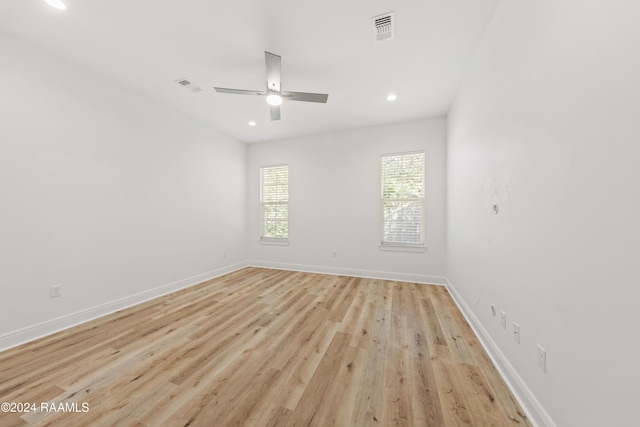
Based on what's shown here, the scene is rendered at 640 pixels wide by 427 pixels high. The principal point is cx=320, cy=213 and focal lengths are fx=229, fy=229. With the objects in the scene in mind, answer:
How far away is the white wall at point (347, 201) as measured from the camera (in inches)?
159

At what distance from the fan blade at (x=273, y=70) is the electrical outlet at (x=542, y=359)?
293 centimetres

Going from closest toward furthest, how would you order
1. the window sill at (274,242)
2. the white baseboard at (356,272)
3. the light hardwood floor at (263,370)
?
the light hardwood floor at (263,370)
the white baseboard at (356,272)
the window sill at (274,242)

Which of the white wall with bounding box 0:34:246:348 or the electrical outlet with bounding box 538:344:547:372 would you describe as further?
the white wall with bounding box 0:34:246:348

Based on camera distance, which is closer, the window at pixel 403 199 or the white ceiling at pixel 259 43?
the white ceiling at pixel 259 43

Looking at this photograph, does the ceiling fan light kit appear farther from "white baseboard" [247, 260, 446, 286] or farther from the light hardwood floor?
"white baseboard" [247, 260, 446, 286]

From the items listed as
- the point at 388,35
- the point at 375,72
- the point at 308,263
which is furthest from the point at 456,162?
the point at 308,263

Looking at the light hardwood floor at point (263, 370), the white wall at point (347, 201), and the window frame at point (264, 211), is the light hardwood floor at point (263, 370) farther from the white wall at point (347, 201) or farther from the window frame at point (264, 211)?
the window frame at point (264, 211)

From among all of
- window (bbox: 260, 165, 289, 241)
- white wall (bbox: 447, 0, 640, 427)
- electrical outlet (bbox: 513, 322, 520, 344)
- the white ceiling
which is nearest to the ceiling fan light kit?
the white ceiling

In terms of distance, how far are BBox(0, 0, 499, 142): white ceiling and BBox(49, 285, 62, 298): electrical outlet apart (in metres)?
2.43

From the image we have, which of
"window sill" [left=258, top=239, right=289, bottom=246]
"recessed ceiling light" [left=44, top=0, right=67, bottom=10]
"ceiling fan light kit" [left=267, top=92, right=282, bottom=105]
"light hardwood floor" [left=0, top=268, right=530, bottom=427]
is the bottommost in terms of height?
"light hardwood floor" [left=0, top=268, right=530, bottom=427]

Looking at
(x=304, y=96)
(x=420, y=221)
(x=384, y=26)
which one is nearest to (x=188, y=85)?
(x=304, y=96)

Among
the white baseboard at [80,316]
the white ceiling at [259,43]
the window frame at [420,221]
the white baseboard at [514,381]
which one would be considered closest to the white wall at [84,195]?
the white baseboard at [80,316]

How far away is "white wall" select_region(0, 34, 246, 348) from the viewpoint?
214 centimetres

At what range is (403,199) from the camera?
13.9ft
